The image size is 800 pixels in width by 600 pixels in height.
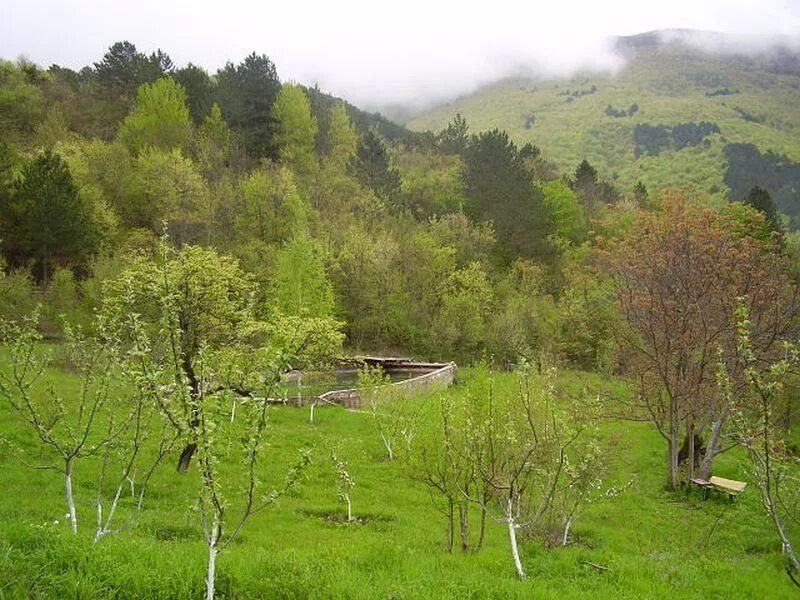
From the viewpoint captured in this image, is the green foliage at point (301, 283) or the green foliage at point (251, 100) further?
the green foliage at point (251, 100)

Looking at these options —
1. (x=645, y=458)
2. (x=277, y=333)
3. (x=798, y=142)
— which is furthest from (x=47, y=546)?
(x=798, y=142)

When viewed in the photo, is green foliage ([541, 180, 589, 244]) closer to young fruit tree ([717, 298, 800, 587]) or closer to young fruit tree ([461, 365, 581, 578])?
young fruit tree ([717, 298, 800, 587])

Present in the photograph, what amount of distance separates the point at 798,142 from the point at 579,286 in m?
78.2

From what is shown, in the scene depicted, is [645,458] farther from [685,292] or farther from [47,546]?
[47,546]

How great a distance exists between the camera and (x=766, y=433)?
6.36 metres

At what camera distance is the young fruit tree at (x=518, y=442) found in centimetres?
962

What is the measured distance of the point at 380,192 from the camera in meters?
56.4

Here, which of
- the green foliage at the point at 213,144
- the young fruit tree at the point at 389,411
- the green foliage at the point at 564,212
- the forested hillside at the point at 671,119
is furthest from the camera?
the forested hillside at the point at 671,119

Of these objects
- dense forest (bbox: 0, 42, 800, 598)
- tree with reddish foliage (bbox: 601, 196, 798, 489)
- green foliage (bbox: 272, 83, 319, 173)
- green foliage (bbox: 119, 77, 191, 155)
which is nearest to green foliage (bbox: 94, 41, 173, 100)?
dense forest (bbox: 0, 42, 800, 598)

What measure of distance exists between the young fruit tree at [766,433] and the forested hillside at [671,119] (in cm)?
5897

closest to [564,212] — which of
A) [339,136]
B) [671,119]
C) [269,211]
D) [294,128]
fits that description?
[339,136]

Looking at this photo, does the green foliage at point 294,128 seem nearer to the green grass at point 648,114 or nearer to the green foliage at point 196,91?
the green foliage at point 196,91

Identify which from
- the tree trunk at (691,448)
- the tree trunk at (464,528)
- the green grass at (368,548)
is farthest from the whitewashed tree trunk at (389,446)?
the tree trunk at (691,448)

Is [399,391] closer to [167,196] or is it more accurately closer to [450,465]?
[450,465]
